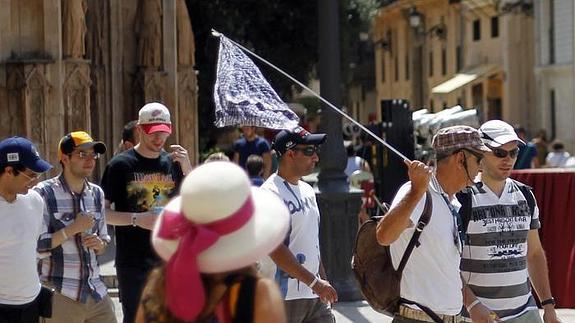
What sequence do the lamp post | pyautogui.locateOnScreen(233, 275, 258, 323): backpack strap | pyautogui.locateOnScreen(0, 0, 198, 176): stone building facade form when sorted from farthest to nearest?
pyautogui.locateOnScreen(0, 0, 198, 176): stone building facade, the lamp post, pyautogui.locateOnScreen(233, 275, 258, 323): backpack strap

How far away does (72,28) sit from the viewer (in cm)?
1658

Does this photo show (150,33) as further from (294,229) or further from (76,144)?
(294,229)

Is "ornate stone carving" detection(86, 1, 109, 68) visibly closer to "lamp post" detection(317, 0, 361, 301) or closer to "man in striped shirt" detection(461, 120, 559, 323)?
"lamp post" detection(317, 0, 361, 301)

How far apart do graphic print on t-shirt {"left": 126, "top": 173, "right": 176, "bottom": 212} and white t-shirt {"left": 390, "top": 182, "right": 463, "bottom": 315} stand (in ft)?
7.53

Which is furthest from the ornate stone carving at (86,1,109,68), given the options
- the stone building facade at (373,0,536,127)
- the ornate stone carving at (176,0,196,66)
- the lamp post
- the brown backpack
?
the stone building facade at (373,0,536,127)

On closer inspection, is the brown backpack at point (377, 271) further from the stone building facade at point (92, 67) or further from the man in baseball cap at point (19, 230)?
the stone building facade at point (92, 67)

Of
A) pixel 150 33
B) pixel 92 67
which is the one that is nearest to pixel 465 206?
pixel 92 67

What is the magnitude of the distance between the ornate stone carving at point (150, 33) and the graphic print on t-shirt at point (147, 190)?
12.3m

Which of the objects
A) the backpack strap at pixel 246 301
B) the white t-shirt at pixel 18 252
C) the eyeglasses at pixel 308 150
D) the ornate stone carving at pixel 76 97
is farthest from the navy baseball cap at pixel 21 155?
the ornate stone carving at pixel 76 97

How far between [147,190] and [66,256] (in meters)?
0.86

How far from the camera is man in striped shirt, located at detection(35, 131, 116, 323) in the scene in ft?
24.0

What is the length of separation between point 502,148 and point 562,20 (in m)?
39.4

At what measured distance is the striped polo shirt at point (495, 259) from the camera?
6945 millimetres

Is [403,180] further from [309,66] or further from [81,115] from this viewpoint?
[309,66]
